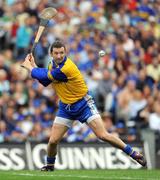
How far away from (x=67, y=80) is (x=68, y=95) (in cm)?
26

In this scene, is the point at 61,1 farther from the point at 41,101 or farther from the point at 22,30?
the point at 41,101

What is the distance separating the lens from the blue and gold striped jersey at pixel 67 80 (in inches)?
547

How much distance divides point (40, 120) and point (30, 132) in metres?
0.54

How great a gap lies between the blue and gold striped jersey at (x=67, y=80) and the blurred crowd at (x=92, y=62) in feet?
16.9

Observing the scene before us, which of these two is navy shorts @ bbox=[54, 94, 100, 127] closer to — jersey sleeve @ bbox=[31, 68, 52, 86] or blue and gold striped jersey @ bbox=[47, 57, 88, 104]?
blue and gold striped jersey @ bbox=[47, 57, 88, 104]

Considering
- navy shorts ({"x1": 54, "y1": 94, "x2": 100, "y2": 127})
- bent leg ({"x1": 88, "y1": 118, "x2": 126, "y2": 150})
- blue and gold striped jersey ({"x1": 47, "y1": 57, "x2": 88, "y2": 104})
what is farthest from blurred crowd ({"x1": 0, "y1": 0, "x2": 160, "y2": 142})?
bent leg ({"x1": 88, "y1": 118, "x2": 126, "y2": 150})

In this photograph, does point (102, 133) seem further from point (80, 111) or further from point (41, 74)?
point (41, 74)

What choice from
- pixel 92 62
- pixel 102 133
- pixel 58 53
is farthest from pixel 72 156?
pixel 58 53

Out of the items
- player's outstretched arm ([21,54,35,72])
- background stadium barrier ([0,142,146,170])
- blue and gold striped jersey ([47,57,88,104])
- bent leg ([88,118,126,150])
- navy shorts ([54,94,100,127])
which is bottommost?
background stadium barrier ([0,142,146,170])

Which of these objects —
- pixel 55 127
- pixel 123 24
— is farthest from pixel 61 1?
pixel 55 127

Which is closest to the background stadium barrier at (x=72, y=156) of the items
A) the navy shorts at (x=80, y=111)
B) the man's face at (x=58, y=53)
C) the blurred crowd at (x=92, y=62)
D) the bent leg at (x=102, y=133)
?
the blurred crowd at (x=92, y=62)

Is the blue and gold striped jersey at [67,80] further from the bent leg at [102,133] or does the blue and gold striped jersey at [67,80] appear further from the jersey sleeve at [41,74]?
the bent leg at [102,133]

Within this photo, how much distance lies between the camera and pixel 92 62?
73.1 ft

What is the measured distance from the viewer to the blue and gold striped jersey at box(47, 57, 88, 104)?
1390 centimetres
